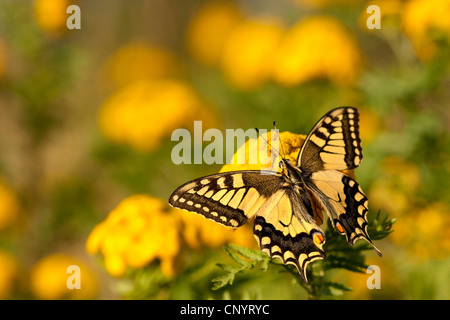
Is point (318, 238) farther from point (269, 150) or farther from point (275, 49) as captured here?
point (275, 49)

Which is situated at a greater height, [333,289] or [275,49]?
Answer: [275,49]

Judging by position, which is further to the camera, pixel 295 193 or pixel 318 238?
pixel 295 193

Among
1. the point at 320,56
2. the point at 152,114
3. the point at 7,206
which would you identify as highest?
the point at 320,56

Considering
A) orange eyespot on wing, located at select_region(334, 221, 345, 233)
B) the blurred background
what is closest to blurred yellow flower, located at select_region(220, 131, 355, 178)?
orange eyespot on wing, located at select_region(334, 221, 345, 233)

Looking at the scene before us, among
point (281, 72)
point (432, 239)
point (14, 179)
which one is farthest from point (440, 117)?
point (14, 179)

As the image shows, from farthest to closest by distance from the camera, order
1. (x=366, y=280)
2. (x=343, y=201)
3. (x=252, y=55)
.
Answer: (x=252, y=55) < (x=366, y=280) < (x=343, y=201)

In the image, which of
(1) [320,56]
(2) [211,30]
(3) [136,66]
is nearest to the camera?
(1) [320,56]

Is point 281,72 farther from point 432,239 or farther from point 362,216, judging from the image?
point 362,216

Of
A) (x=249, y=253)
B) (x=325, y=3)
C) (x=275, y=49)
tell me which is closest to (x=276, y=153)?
(x=249, y=253)

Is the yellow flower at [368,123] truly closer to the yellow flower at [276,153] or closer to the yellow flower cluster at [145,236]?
the yellow flower at [276,153]
